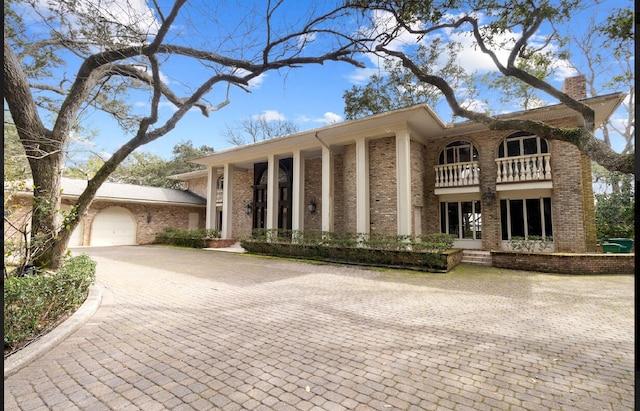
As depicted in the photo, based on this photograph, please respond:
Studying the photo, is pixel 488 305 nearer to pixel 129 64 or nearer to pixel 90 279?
pixel 90 279

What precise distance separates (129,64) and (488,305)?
8362 mm

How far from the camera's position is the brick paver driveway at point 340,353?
2.49 m

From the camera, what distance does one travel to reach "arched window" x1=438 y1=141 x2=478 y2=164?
499 inches

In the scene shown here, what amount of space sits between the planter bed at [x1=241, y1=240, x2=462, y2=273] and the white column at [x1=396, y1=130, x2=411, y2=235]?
139 centimetres

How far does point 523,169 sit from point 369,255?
663 centimetres

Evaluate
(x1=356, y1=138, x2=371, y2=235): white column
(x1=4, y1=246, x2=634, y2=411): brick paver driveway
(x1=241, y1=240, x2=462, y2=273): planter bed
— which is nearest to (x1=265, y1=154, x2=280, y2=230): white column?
(x1=241, y1=240, x2=462, y2=273): planter bed

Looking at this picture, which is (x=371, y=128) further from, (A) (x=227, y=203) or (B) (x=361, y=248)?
(A) (x=227, y=203)

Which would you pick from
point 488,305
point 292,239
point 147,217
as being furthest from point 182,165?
point 488,305

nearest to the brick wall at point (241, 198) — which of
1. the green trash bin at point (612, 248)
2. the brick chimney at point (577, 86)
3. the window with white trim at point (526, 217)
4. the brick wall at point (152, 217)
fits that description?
the brick wall at point (152, 217)

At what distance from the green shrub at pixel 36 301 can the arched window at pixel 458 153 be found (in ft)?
42.2

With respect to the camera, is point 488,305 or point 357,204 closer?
point 488,305

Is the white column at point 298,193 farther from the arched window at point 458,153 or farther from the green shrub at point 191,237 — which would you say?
the arched window at point 458,153

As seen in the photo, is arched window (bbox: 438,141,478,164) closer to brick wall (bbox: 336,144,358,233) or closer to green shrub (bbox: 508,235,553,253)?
green shrub (bbox: 508,235,553,253)

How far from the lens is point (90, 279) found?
17.9 feet
